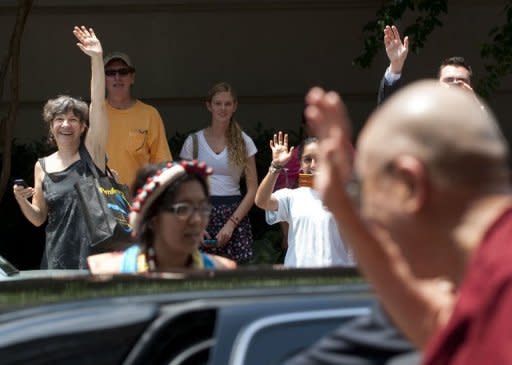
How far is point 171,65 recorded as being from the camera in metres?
11.6

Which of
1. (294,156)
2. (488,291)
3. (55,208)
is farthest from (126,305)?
(294,156)

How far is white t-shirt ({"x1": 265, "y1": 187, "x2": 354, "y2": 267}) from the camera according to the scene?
19.7 feet

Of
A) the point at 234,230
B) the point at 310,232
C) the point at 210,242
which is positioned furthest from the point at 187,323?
the point at 234,230

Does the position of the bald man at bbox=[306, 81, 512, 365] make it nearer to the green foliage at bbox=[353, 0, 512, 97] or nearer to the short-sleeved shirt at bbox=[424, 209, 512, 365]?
the short-sleeved shirt at bbox=[424, 209, 512, 365]

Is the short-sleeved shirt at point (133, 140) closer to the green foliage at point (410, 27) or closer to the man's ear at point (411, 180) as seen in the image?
the green foliage at point (410, 27)

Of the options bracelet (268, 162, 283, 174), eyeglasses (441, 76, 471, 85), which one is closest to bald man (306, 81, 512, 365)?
Answer: bracelet (268, 162, 283, 174)

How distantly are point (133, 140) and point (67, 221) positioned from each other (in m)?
1.15

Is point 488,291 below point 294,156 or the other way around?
below

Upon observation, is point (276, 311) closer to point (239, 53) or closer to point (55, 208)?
point (55, 208)

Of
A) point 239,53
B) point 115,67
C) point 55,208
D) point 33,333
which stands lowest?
point 33,333

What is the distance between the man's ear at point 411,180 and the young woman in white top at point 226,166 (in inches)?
224

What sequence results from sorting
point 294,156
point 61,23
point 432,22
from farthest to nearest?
point 61,23, point 432,22, point 294,156

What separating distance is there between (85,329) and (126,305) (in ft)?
0.35

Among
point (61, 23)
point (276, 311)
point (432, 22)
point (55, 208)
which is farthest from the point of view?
point (61, 23)
